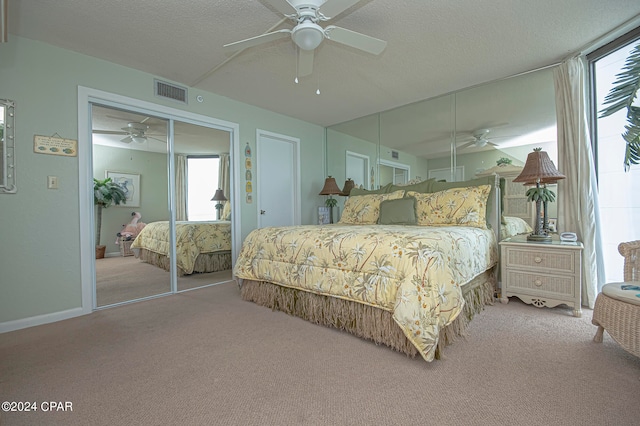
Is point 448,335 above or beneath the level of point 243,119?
beneath

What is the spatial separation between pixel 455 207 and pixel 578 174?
1117 millimetres

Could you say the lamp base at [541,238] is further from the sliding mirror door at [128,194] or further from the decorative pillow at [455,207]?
the sliding mirror door at [128,194]

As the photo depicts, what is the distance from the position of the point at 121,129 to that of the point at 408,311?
3.29 m

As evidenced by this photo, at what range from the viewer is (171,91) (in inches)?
128

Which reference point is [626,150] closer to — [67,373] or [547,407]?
[547,407]

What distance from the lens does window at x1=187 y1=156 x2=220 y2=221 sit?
3.43 meters

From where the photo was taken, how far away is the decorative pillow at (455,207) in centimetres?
279

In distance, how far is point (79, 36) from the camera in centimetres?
239

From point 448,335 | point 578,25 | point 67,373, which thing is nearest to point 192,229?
point 67,373

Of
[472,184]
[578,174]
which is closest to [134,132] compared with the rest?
[472,184]

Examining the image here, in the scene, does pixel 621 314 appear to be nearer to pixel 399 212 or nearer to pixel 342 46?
pixel 399 212

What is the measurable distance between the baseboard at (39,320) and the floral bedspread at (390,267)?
1558 millimetres

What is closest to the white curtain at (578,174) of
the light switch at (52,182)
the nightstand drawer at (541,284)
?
the nightstand drawer at (541,284)

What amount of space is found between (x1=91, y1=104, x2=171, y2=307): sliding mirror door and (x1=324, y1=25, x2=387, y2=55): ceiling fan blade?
2.28 meters
